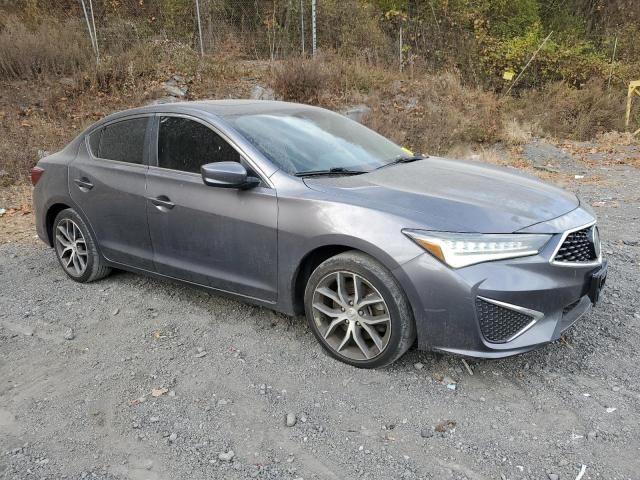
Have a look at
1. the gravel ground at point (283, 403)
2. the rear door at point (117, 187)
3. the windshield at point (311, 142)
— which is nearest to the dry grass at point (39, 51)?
the rear door at point (117, 187)

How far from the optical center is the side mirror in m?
3.33

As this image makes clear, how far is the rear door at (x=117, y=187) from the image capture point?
410cm

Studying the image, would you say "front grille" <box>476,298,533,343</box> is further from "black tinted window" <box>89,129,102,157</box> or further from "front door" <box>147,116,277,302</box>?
"black tinted window" <box>89,129,102,157</box>

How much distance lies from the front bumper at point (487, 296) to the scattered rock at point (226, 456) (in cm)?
115

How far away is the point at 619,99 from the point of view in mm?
14359

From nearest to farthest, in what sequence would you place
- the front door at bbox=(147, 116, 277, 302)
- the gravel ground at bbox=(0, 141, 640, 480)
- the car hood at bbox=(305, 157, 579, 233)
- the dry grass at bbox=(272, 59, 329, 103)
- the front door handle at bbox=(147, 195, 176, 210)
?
the gravel ground at bbox=(0, 141, 640, 480) < the car hood at bbox=(305, 157, 579, 233) < the front door at bbox=(147, 116, 277, 302) < the front door handle at bbox=(147, 195, 176, 210) < the dry grass at bbox=(272, 59, 329, 103)

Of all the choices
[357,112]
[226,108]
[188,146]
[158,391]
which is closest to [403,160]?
[226,108]

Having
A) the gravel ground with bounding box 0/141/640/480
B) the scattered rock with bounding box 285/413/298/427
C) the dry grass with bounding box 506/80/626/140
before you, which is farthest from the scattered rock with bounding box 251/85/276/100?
the scattered rock with bounding box 285/413/298/427

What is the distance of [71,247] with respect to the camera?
477cm

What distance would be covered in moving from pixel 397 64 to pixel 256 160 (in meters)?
12.5

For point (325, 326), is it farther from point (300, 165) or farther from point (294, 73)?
point (294, 73)

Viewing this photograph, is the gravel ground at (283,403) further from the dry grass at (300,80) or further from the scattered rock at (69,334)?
the dry grass at (300,80)

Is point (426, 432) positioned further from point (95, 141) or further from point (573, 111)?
point (573, 111)

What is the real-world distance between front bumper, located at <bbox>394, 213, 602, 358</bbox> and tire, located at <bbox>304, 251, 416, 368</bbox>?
0.32 ft
